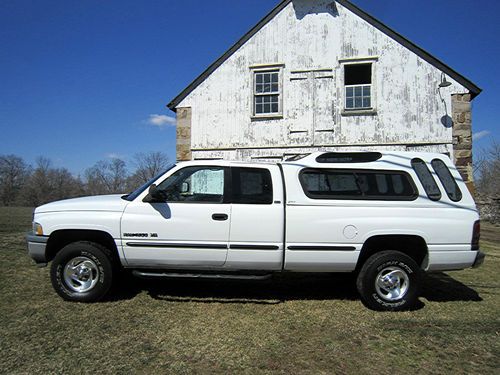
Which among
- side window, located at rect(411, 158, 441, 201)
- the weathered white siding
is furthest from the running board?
the weathered white siding

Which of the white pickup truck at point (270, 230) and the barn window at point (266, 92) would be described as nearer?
the white pickup truck at point (270, 230)

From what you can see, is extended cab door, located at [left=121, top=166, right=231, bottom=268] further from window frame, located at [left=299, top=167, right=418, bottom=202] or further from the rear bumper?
the rear bumper

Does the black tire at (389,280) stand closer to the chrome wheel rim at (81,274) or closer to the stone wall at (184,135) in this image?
the chrome wheel rim at (81,274)

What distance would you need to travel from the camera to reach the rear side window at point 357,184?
4562 mm

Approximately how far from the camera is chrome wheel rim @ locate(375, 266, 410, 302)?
14.8 ft

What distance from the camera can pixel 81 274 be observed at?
459cm

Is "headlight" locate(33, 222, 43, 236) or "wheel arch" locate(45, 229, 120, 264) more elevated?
"headlight" locate(33, 222, 43, 236)

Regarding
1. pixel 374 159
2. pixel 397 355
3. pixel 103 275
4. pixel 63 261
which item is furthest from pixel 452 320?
pixel 63 261

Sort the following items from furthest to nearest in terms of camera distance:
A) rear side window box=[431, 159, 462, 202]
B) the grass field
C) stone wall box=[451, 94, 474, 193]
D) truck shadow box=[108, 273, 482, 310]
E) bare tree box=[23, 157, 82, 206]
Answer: bare tree box=[23, 157, 82, 206] → stone wall box=[451, 94, 474, 193] → truck shadow box=[108, 273, 482, 310] → rear side window box=[431, 159, 462, 202] → the grass field

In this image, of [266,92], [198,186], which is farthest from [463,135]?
[198,186]

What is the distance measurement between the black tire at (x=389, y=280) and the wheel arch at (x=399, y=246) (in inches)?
6.1

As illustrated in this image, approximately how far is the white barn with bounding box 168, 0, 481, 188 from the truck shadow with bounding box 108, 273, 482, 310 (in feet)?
20.9

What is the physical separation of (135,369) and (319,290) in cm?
324

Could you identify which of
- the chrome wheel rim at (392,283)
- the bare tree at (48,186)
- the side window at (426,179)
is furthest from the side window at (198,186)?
the bare tree at (48,186)
